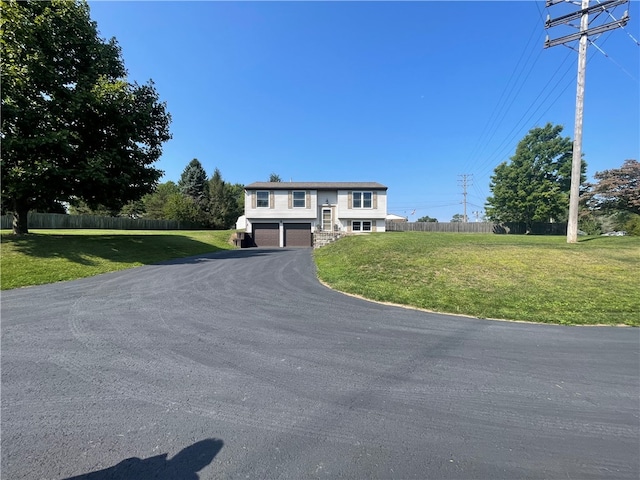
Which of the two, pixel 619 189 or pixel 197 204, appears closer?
pixel 619 189

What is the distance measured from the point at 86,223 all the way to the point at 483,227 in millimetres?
52838

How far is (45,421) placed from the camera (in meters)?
2.47

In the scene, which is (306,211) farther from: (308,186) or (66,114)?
(66,114)

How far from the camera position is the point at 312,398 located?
286 centimetres

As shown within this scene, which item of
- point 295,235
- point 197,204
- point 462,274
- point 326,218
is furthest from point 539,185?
point 197,204

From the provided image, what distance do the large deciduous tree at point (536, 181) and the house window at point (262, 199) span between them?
97.4 feet

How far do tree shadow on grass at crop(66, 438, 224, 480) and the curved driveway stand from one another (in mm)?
12

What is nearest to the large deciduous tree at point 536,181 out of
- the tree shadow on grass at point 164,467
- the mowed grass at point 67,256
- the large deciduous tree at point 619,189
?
the large deciduous tree at point 619,189

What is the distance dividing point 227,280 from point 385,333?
5.95 meters

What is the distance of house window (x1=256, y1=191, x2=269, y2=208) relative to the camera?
2728 cm

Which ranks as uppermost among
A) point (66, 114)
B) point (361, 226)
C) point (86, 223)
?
point (66, 114)

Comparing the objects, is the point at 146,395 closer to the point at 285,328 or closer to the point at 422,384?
the point at 285,328

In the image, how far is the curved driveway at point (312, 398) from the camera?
81.8 inches

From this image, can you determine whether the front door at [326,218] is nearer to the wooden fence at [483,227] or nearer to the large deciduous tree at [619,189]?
the wooden fence at [483,227]
